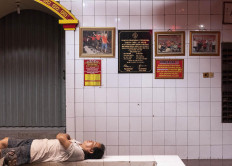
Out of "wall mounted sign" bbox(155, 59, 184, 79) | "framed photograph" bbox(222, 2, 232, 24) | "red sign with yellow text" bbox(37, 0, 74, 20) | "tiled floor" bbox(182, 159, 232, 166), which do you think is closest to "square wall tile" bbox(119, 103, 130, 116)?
"wall mounted sign" bbox(155, 59, 184, 79)

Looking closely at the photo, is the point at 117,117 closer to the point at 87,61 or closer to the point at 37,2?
the point at 87,61

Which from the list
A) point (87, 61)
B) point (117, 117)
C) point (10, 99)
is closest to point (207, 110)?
point (117, 117)

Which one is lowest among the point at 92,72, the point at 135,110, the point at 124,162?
the point at 124,162

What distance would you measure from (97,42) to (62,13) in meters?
0.80

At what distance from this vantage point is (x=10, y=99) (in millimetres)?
5602

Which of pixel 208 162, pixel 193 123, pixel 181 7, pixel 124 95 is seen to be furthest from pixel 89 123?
pixel 181 7

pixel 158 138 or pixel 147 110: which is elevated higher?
pixel 147 110

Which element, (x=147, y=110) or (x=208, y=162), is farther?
(x=147, y=110)

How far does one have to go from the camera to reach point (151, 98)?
4852mm

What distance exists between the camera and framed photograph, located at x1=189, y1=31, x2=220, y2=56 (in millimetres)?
4836

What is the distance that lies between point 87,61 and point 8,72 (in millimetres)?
1925

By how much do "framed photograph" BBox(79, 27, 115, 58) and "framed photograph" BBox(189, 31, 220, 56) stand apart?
1.48 meters

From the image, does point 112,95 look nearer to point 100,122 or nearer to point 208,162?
point 100,122

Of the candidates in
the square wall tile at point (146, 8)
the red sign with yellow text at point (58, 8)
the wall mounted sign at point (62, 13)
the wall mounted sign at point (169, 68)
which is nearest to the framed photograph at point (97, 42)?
the wall mounted sign at point (62, 13)
